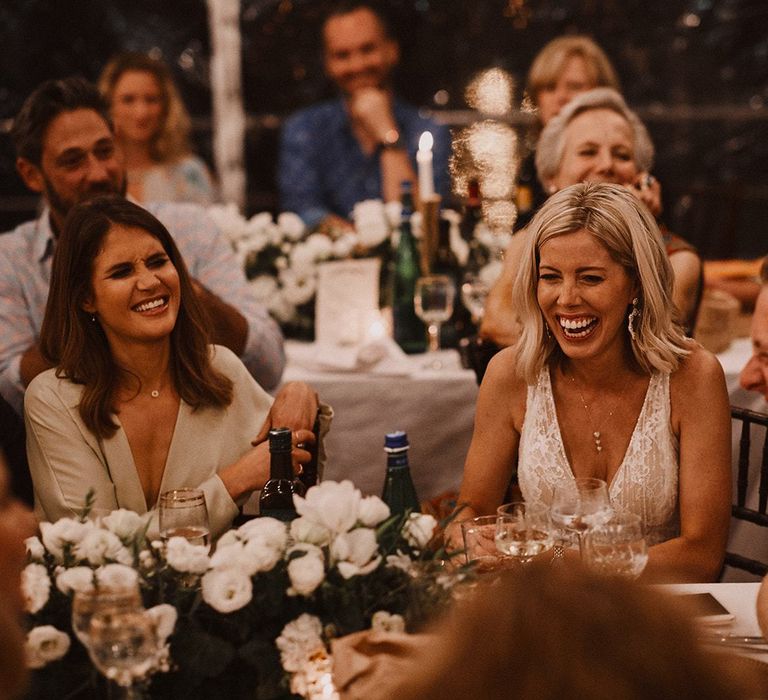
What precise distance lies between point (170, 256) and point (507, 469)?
85 cm

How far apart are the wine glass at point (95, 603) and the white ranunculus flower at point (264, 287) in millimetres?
2470

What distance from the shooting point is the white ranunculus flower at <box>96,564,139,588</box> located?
1.43 metres

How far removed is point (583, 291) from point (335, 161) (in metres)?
3.43

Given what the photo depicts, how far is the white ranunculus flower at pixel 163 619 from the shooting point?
1.36 metres

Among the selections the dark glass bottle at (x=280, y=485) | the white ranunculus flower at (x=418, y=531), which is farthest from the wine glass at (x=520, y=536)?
the dark glass bottle at (x=280, y=485)

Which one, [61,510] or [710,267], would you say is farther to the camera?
[710,267]

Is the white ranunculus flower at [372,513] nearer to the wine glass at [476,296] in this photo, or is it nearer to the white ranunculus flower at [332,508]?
the white ranunculus flower at [332,508]

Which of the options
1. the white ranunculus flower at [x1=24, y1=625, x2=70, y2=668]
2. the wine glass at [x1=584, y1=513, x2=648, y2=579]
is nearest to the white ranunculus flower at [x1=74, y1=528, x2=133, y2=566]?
the white ranunculus flower at [x1=24, y1=625, x2=70, y2=668]

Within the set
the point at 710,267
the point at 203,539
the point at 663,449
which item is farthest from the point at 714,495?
the point at 710,267

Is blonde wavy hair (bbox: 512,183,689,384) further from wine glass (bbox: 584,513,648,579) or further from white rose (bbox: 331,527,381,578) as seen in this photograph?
white rose (bbox: 331,527,381,578)

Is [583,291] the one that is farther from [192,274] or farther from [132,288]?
[192,274]

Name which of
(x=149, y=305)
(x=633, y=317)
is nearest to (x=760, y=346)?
(x=633, y=317)

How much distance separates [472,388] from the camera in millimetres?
3416

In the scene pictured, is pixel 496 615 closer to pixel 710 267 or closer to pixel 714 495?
pixel 714 495
